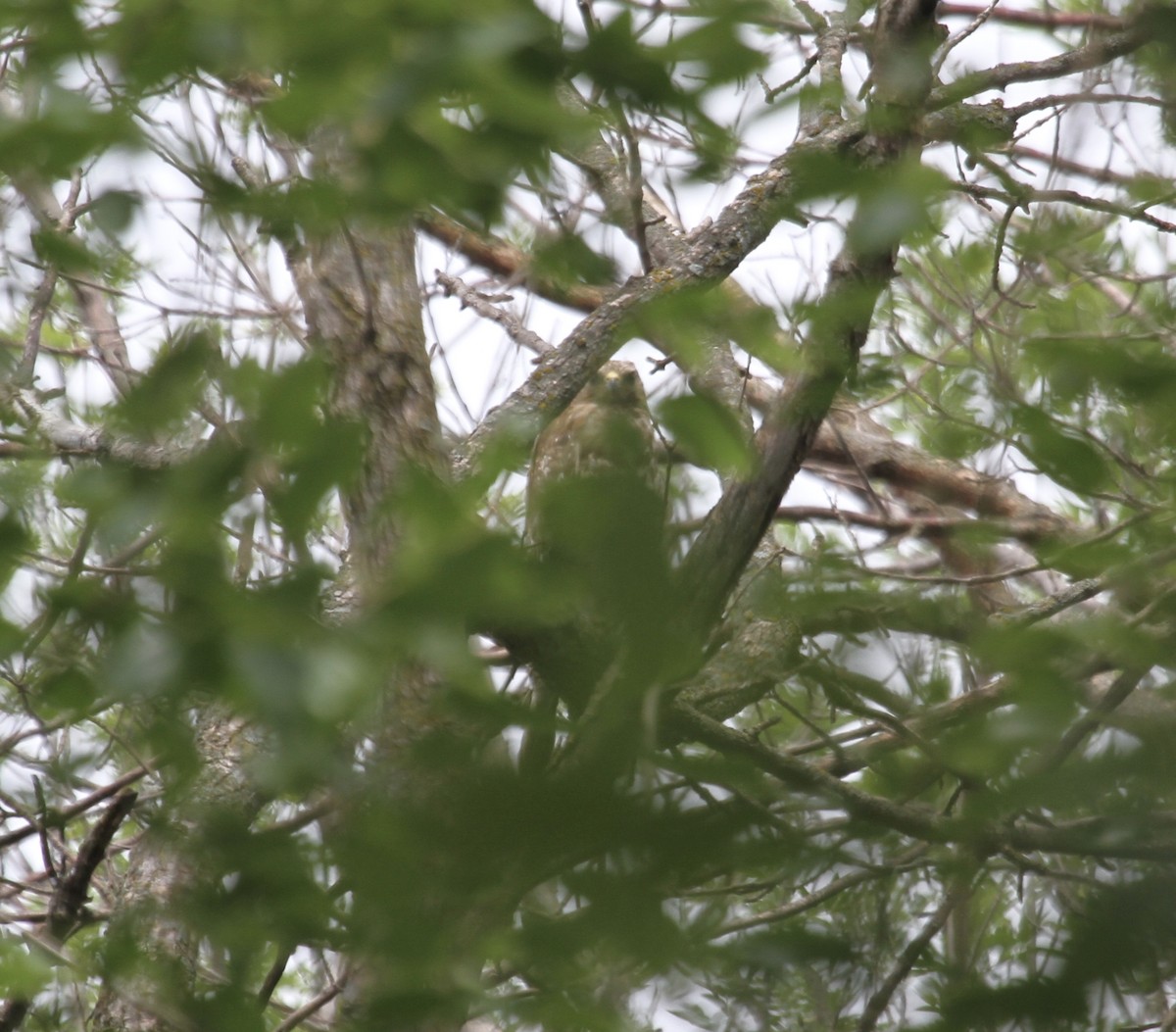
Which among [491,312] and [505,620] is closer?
[505,620]

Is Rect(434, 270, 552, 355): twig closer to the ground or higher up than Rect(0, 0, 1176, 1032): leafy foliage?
higher up

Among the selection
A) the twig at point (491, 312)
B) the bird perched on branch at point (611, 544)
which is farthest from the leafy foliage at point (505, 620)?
the twig at point (491, 312)

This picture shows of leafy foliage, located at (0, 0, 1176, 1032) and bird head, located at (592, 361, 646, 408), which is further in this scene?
bird head, located at (592, 361, 646, 408)

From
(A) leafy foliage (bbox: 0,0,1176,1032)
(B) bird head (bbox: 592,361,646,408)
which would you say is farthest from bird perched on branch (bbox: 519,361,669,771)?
(B) bird head (bbox: 592,361,646,408)

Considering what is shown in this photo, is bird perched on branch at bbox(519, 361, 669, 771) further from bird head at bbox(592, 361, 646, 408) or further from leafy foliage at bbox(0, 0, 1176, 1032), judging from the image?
bird head at bbox(592, 361, 646, 408)

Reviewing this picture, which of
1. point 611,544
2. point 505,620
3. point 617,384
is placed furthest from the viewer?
point 617,384

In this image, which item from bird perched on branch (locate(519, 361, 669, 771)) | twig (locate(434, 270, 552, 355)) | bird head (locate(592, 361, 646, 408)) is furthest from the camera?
twig (locate(434, 270, 552, 355))

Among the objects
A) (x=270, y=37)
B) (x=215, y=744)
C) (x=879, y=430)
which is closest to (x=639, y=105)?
(x=270, y=37)

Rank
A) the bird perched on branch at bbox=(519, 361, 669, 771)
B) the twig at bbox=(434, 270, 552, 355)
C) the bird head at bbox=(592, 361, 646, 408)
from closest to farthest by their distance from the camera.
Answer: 1. the bird perched on branch at bbox=(519, 361, 669, 771)
2. the bird head at bbox=(592, 361, 646, 408)
3. the twig at bbox=(434, 270, 552, 355)

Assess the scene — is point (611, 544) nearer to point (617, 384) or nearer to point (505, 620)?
point (505, 620)

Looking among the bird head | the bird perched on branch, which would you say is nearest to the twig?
the bird head

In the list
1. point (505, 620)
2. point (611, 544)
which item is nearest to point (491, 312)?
point (505, 620)

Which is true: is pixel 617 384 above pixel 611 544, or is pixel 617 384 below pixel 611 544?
above

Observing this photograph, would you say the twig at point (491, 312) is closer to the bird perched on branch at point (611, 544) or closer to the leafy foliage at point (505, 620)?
the leafy foliage at point (505, 620)
